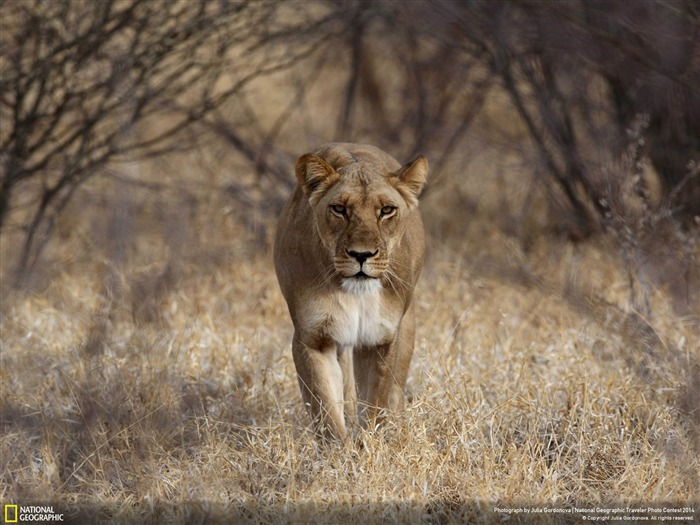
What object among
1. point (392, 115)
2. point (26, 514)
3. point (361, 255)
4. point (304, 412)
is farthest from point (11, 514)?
point (392, 115)

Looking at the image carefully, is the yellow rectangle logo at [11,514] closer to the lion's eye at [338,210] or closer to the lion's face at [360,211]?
the lion's face at [360,211]

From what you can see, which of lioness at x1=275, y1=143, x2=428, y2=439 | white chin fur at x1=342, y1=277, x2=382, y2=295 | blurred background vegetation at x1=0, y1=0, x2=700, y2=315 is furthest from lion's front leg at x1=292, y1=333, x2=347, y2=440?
blurred background vegetation at x1=0, y1=0, x2=700, y2=315

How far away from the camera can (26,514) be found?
4.13m

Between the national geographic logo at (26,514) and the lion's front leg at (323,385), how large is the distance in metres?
1.05

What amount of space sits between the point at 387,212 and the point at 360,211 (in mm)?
122

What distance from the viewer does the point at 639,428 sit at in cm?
470

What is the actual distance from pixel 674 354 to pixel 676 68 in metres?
1.24

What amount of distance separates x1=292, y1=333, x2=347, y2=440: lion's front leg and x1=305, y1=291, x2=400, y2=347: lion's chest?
88 millimetres

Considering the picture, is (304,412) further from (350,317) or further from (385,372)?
(350,317)

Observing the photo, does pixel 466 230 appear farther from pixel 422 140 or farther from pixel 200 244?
pixel 200 244

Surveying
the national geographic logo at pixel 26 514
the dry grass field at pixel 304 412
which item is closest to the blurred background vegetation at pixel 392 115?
the dry grass field at pixel 304 412

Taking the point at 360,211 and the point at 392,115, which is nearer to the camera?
the point at 360,211

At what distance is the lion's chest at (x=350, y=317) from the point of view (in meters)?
4.61

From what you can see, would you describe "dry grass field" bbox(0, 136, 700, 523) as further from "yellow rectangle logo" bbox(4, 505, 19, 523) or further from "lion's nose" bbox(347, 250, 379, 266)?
"lion's nose" bbox(347, 250, 379, 266)
